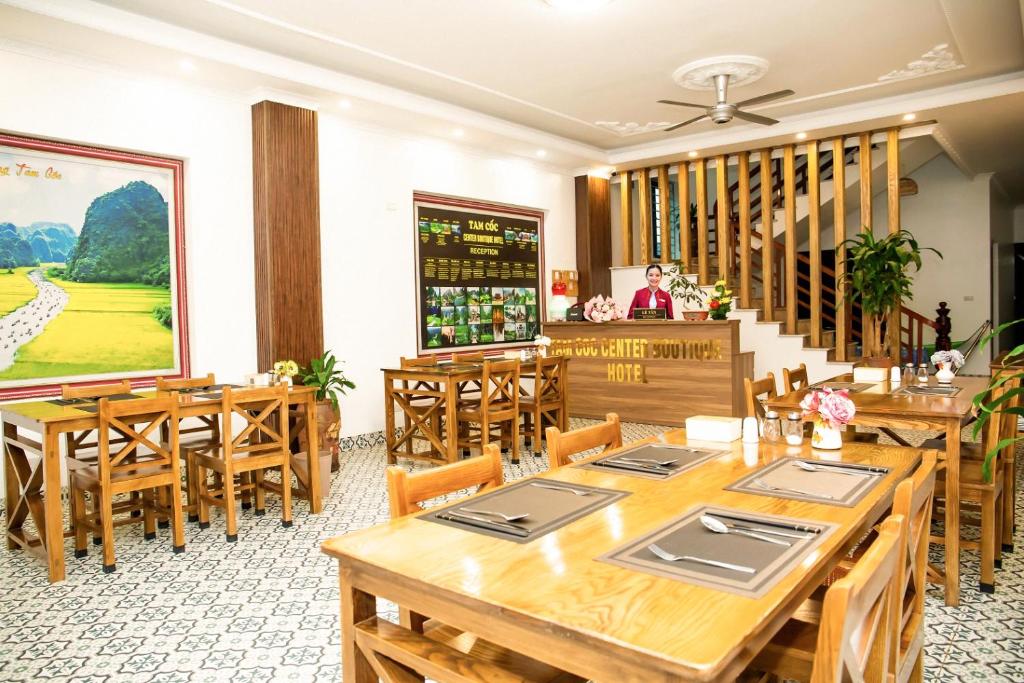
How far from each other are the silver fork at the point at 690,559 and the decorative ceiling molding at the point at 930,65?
6316mm

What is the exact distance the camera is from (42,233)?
5074 mm

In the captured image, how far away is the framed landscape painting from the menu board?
2.72 metres

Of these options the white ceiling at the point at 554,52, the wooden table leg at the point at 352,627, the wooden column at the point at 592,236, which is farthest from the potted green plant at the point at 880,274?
the wooden table leg at the point at 352,627

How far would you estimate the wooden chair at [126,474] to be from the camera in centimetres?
352

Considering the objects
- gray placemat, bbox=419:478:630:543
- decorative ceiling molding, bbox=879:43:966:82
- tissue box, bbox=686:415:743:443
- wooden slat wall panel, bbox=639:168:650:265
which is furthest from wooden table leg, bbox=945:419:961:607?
wooden slat wall panel, bbox=639:168:650:265

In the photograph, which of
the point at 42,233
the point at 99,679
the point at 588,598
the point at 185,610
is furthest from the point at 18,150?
the point at 588,598

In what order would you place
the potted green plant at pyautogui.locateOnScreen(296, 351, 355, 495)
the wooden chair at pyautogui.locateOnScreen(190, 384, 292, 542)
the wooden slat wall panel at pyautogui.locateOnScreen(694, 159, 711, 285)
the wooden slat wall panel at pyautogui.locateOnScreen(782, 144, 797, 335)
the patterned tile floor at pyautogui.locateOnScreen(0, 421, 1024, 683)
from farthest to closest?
the wooden slat wall panel at pyautogui.locateOnScreen(694, 159, 711, 285) → the wooden slat wall panel at pyautogui.locateOnScreen(782, 144, 797, 335) → the potted green plant at pyautogui.locateOnScreen(296, 351, 355, 495) → the wooden chair at pyautogui.locateOnScreen(190, 384, 292, 542) → the patterned tile floor at pyautogui.locateOnScreen(0, 421, 1024, 683)

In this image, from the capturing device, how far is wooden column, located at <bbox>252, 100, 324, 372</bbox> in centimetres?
607

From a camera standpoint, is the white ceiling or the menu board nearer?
the white ceiling

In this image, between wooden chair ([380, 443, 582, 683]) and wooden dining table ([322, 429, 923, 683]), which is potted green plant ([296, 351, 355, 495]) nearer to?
wooden chair ([380, 443, 582, 683])

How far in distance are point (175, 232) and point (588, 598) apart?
562 centimetres

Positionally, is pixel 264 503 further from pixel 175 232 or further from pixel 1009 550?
pixel 1009 550

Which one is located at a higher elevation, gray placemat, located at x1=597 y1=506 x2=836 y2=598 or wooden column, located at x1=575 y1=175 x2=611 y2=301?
→ wooden column, located at x1=575 y1=175 x2=611 y2=301

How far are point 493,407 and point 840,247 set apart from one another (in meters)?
4.86
